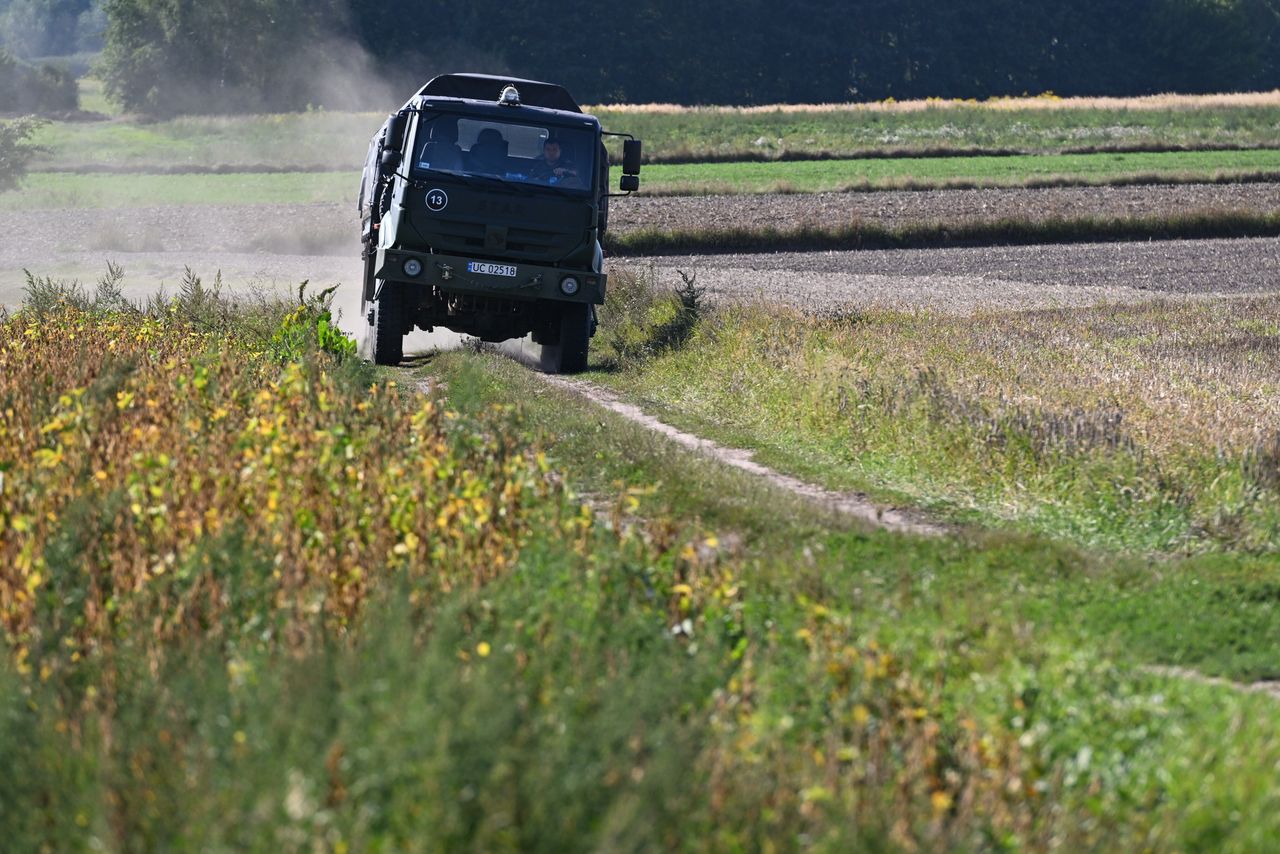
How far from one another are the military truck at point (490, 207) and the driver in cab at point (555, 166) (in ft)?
0.03

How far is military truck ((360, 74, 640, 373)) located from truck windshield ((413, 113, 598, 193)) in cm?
1

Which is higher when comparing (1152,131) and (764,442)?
(1152,131)

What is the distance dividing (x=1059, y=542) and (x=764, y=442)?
3.92 meters

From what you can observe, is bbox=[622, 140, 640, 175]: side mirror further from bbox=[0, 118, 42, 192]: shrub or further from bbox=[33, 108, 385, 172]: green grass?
bbox=[33, 108, 385, 172]: green grass

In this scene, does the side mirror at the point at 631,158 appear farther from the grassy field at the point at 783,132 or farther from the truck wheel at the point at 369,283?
the grassy field at the point at 783,132

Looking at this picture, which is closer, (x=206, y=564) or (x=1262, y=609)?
(x=206, y=564)

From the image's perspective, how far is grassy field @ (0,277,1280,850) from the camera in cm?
455

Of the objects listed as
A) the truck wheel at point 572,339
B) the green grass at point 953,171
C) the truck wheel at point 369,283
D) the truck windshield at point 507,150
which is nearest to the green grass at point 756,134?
the green grass at point 953,171

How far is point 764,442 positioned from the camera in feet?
41.8

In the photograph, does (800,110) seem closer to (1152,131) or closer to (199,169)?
(1152,131)

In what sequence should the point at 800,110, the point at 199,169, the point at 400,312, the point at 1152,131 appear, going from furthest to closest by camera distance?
the point at 800,110, the point at 1152,131, the point at 199,169, the point at 400,312

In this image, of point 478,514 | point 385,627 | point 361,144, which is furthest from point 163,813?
point 361,144

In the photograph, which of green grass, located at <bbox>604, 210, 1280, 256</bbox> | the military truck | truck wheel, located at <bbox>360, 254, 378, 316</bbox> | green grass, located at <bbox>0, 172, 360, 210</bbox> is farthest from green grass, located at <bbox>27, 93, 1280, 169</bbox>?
the military truck

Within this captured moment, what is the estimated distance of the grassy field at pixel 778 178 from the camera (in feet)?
153
